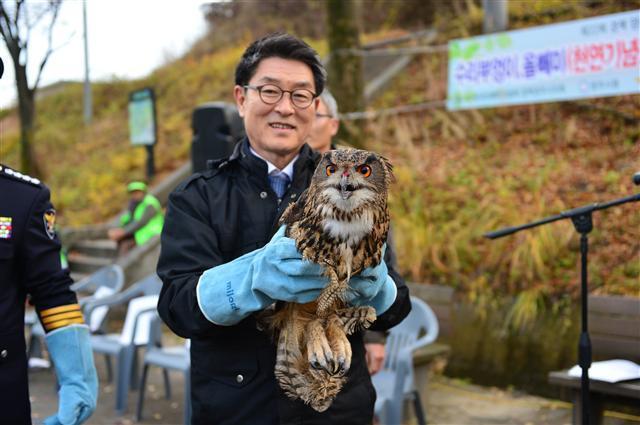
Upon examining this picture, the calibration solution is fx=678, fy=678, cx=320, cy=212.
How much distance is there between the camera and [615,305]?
5113mm

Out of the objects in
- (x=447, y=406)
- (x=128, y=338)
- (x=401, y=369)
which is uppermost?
(x=401, y=369)

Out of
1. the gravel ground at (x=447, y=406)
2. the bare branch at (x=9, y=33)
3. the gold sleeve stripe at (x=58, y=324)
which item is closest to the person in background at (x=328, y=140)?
the gold sleeve stripe at (x=58, y=324)

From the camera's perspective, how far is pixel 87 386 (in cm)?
234

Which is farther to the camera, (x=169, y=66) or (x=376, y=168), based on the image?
(x=169, y=66)

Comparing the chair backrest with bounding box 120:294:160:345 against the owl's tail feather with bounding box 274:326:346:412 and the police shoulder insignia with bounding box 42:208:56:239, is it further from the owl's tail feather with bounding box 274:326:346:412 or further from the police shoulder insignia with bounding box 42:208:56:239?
the owl's tail feather with bounding box 274:326:346:412

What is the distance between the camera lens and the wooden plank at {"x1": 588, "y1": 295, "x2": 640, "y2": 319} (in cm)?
502

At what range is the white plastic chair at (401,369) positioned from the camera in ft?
13.9

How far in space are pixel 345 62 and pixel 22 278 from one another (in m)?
6.14

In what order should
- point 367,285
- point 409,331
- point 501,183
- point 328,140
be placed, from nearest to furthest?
point 367,285 < point 328,140 < point 409,331 < point 501,183

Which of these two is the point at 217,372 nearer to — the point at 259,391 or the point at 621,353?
the point at 259,391

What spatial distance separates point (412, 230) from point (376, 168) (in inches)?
222

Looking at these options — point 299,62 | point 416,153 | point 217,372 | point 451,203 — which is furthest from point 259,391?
point 416,153

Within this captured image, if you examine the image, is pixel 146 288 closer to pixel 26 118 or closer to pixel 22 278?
pixel 22 278

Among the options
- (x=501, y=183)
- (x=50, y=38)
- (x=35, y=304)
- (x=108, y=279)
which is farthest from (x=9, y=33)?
(x=35, y=304)
